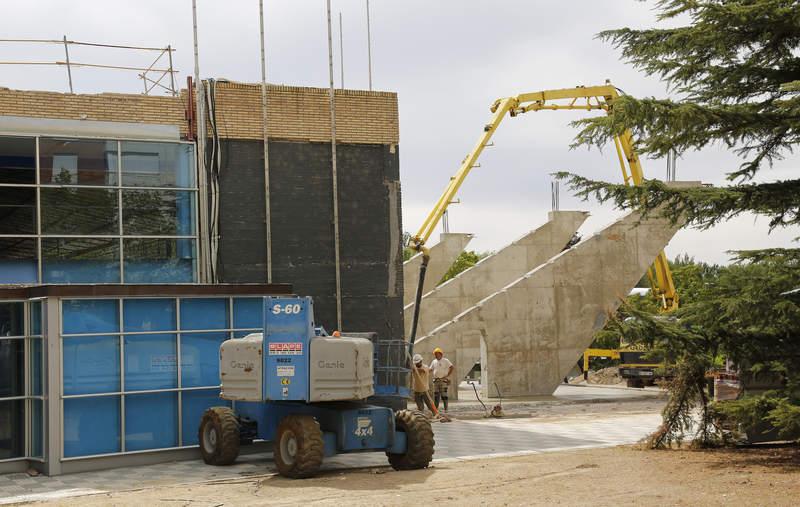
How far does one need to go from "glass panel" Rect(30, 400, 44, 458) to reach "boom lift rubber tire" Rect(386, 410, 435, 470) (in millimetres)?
5830

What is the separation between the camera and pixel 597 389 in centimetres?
4100

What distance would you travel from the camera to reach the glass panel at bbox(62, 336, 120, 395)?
1811 centimetres

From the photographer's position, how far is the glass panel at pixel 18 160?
2022cm

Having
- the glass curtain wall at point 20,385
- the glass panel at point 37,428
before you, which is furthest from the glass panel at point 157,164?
the glass panel at point 37,428

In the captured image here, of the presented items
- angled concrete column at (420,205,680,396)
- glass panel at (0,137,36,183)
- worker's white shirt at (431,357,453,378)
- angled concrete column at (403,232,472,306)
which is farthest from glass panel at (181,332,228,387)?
angled concrete column at (403,232,472,306)

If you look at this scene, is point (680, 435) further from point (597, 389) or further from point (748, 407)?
point (597, 389)

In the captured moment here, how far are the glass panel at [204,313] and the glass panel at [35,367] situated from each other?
7.99 ft

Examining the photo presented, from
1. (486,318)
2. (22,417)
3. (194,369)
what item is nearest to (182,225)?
(194,369)

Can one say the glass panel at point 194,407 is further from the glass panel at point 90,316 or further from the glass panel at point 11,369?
the glass panel at point 11,369

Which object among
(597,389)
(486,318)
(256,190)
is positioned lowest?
(597,389)

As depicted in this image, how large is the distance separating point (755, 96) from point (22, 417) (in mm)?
13057

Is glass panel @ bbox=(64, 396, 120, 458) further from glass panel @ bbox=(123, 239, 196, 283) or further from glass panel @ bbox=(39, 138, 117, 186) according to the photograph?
glass panel @ bbox=(39, 138, 117, 186)

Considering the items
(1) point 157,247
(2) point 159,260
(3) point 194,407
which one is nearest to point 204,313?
(3) point 194,407

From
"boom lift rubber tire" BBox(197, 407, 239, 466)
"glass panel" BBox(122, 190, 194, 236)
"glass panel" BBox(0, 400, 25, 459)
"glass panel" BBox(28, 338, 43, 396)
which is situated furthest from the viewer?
"glass panel" BBox(122, 190, 194, 236)
